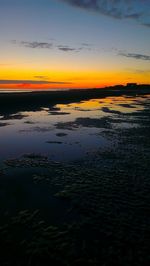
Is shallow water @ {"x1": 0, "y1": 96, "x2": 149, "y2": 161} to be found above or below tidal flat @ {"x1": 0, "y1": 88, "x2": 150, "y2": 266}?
above

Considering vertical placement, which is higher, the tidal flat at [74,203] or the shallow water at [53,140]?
the shallow water at [53,140]

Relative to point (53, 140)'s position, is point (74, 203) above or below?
below

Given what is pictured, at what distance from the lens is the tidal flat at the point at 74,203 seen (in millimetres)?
9383

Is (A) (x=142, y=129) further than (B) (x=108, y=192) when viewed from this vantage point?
Yes

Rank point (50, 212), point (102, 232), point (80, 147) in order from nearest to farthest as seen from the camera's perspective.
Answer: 1. point (102, 232)
2. point (50, 212)
3. point (80, 147)

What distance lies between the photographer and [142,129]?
31625 millimetres

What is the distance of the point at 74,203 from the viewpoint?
12859 mm

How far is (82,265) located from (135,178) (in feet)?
26.3

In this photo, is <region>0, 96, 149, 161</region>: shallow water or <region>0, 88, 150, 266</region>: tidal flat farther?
<region>0, 96, 149, 161</region>: shallow water

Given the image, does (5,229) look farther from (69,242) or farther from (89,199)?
(89,199)

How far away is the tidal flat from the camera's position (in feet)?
30.8

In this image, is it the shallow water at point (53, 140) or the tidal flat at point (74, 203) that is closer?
the tidal flat at point (74, 203)

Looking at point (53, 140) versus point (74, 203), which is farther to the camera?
point (53, 140)

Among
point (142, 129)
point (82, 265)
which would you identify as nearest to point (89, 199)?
point (82, 265)
